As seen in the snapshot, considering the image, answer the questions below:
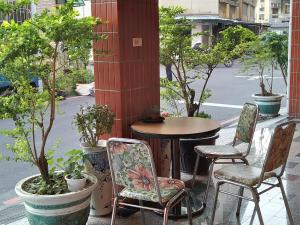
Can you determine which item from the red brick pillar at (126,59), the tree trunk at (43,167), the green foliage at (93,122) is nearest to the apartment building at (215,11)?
the red brick pillar at (126,59)

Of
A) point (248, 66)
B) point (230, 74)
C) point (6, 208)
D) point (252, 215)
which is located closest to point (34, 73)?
point (6, 208)

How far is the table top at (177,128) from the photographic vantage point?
9.13ft

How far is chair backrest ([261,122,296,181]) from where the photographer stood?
242 centimetres

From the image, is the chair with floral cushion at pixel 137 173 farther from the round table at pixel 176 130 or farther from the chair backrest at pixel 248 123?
the chair backrest at pixel 248 123

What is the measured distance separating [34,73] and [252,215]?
203cm

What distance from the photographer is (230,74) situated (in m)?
16.5

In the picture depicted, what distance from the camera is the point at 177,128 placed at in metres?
2.97

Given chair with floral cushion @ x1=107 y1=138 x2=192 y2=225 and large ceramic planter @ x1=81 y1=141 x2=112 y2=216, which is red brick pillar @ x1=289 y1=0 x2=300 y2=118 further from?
chair with floral cushion @ x1=107 y1=138 x2=192 y2=225

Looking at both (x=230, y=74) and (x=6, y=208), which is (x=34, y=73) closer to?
(x=6, y=208)

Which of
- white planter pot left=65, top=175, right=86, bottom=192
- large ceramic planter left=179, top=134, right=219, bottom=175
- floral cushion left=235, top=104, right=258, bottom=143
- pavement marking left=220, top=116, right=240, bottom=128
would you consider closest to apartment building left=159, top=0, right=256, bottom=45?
pavement marking left=220, top=116, right=240, bottom=128

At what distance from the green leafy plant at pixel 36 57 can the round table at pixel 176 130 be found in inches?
28.1

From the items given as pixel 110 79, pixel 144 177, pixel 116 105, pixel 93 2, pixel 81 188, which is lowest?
pixel 81 188

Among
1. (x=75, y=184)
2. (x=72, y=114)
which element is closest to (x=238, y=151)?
(x=75, y=184)

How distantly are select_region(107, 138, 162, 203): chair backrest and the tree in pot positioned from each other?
1.83m
